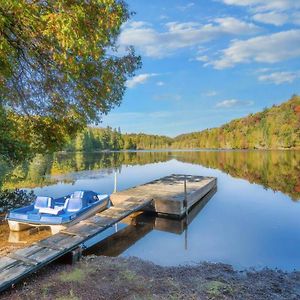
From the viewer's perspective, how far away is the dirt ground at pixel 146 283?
5938mm

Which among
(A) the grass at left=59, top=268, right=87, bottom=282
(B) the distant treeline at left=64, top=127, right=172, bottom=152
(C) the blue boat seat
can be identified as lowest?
(A) the grass at left=59, top=268, right=87, bottom=282

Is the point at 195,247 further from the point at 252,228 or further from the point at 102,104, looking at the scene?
the point at 102,104

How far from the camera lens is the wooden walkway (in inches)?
244

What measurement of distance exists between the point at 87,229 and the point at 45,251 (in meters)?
2.25

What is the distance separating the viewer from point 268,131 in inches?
4225

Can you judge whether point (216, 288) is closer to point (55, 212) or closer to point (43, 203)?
point (55, 212)

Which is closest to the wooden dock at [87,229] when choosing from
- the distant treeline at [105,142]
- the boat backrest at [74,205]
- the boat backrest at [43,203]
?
the boat backrest at [74,205]

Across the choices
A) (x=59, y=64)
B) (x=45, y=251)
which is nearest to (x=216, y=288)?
(x=45, y=251)

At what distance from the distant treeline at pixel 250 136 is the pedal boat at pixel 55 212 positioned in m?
64.1

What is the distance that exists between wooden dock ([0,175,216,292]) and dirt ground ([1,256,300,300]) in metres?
0.32

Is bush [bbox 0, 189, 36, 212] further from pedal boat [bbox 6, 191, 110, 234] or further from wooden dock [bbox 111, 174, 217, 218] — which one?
wooden dock [bbox 111, 174, 217, 218]

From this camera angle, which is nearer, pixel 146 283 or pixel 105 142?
pixel 146 283

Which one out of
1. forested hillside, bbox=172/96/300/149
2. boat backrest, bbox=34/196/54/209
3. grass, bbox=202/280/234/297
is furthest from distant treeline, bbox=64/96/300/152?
grass, bbox=202/280/234/297

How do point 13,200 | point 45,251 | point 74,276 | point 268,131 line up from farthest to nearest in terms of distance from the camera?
point 268,131 < point 13,200 < point 45,251 < point 74,276
